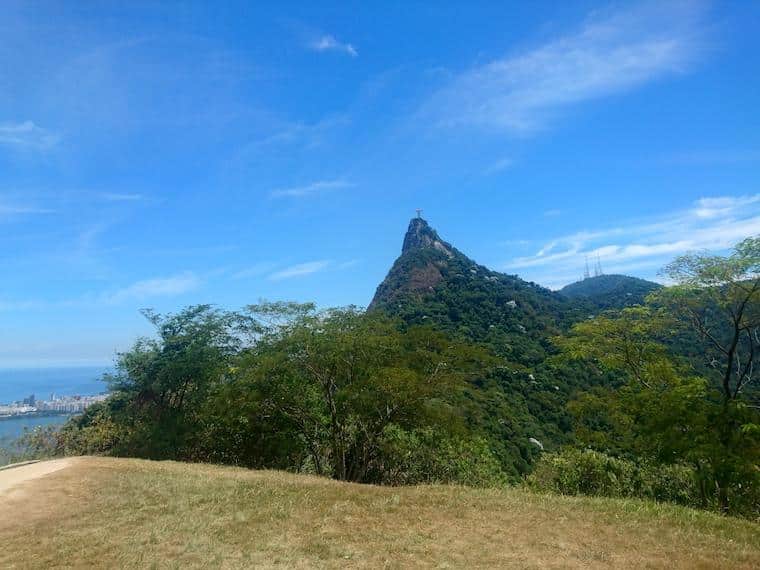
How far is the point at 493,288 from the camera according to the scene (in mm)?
76812

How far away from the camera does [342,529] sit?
8.20m

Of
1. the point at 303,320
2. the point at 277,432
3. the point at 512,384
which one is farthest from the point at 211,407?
the point at 512,384

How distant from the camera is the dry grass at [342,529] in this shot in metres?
6.99


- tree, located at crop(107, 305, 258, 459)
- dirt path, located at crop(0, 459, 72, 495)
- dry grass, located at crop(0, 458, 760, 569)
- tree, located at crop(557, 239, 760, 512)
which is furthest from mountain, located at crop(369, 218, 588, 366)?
dry grass, located at crop(0, 458, 760, 569)

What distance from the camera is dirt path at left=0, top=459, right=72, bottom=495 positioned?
11244 millimetres

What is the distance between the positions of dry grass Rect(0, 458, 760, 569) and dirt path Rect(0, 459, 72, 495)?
0.53 metres

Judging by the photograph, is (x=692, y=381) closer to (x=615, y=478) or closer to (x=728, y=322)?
(x=728, y=322)

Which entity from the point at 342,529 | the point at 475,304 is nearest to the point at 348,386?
the point at 342,529

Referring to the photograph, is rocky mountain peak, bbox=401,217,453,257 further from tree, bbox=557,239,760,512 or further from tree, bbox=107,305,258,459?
tree, bbox=557,239,760,512

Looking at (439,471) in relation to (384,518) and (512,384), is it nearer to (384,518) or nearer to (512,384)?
(384,518)

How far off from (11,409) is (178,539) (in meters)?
68.7

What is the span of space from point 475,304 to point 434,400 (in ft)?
172

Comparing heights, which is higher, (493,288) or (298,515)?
(493,288)

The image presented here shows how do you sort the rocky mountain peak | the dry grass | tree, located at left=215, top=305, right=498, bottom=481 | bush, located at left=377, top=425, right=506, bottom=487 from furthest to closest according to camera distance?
the rocky mountain peak → bush, located at left=377, top=425, right=506, bottom=487 → tree, located at left=215, top=305, right=498, bottom=481 → the dry grass
